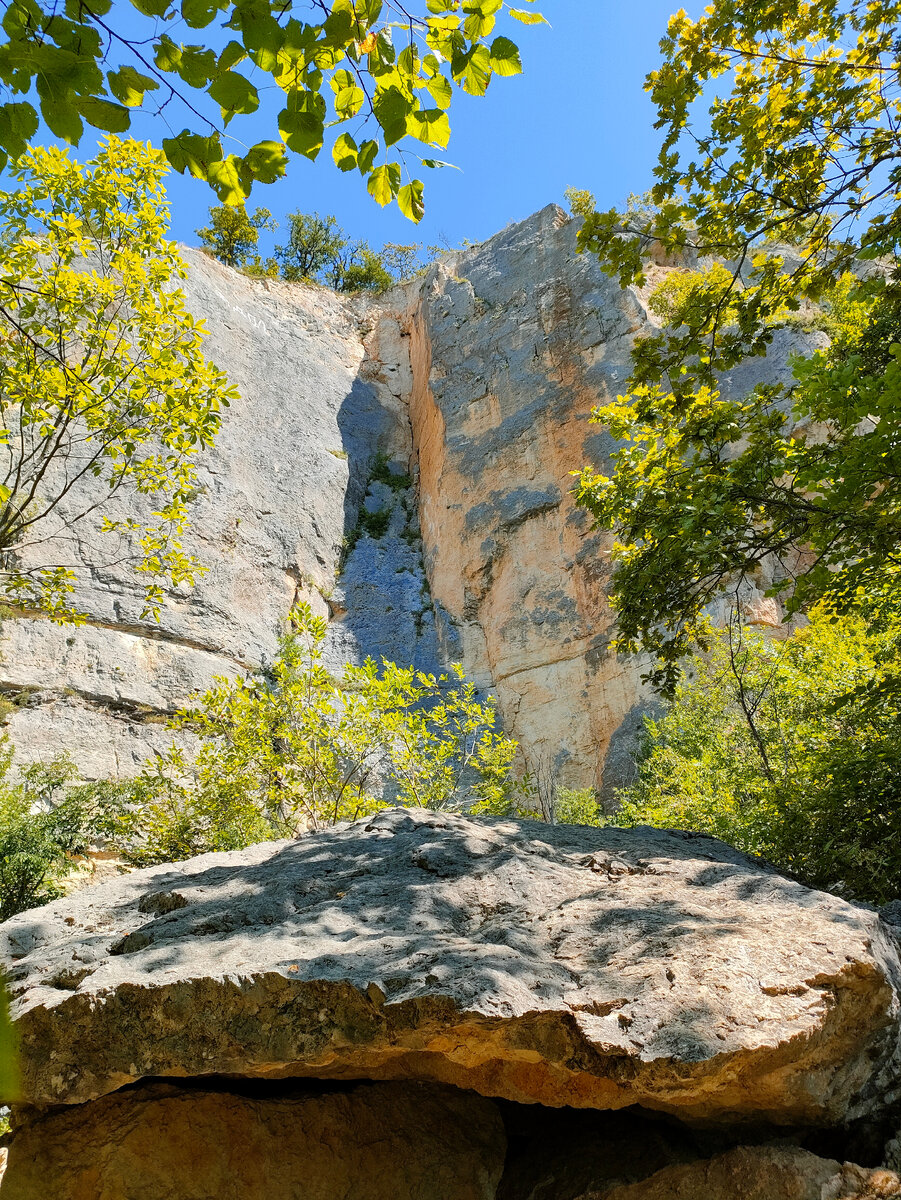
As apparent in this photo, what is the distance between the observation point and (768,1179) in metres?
2.54

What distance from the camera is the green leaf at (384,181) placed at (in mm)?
2766

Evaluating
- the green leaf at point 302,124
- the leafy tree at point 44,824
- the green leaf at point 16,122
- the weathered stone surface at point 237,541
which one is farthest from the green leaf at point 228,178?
the weathered stone surface at point 237,541

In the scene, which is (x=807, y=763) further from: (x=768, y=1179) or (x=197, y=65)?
(x=197, y=65)

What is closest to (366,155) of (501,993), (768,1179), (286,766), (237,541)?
(501,993)

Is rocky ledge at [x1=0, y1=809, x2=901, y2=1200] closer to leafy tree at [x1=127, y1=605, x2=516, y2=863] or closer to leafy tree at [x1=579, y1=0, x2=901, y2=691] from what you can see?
leafy tree at [x1=579, y1=0, x2=901, y2=691]

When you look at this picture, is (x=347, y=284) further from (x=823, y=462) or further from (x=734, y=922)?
(x=734, y=922)

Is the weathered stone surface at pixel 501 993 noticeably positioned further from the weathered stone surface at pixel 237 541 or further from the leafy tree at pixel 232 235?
the leafy tree at pixel 232 235

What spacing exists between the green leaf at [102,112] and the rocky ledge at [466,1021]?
2.72 meters

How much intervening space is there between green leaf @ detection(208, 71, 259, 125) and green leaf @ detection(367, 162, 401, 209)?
438mm

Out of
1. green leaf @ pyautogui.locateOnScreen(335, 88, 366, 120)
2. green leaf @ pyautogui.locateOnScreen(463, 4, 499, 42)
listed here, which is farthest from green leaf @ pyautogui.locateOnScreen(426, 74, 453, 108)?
green leaf @ pyautogui.locateOnScreen(335, 88, 366, 120)

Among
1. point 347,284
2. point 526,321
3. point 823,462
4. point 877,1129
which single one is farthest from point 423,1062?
point 347,284

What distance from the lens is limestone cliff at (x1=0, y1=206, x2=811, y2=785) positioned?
14.6m

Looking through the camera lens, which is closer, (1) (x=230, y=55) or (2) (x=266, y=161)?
(1) (x=230, y=55)

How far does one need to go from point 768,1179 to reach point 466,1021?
1070 millimetres
